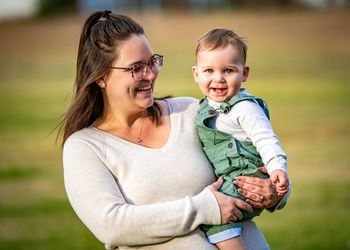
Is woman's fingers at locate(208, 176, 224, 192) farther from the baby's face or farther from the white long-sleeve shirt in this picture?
the baby's face

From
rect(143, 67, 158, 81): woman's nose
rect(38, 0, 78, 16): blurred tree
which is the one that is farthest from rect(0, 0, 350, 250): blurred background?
rect(143, 67, 158, 81): woman's nose

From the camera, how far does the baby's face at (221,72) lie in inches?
115

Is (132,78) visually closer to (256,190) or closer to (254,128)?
(254,128)

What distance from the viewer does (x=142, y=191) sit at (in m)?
2.77

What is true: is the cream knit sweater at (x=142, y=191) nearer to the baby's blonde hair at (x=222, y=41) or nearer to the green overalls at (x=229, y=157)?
the green overalls at (x=229, y=157)

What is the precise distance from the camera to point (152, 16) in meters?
36.8

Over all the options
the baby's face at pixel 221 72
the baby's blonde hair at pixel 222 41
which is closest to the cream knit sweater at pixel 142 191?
the baby's face at pixel 221 72

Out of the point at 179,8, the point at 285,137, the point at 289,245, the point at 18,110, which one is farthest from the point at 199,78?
the point at 179,8

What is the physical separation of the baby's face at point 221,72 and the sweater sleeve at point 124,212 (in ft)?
1.84

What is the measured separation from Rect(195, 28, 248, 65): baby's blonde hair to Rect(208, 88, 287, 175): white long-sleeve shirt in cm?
25

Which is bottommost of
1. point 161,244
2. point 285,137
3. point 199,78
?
point 285,137

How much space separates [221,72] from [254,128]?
0.37 meters

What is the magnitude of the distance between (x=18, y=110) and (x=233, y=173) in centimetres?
1685

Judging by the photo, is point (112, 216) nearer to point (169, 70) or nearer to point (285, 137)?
point (285, 137)
